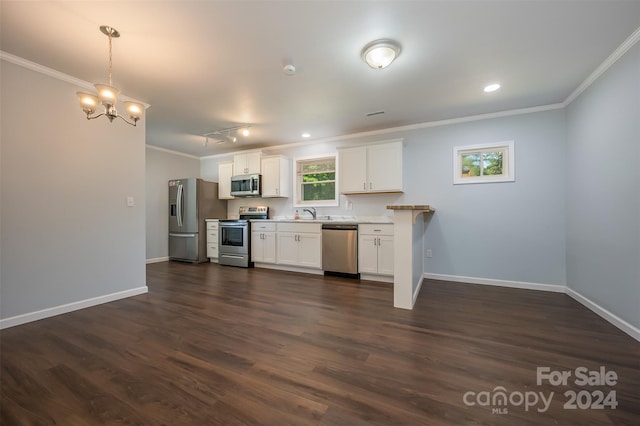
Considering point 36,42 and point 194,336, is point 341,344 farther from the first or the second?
point 36,42

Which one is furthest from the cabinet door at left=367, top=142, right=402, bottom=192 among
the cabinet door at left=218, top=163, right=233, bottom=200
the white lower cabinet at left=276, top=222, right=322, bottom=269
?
the cabinet door at left=218, top=163, right=233, bottom=200

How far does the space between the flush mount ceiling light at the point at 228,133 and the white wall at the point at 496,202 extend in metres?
2.44

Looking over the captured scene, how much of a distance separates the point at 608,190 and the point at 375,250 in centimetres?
254

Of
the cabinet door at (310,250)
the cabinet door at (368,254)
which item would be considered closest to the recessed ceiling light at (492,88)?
the cabinet door at (368,254)

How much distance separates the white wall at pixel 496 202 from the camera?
332 cm

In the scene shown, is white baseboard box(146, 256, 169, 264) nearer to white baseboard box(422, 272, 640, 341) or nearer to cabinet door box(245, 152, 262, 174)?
cabinet door box(245, 152, 262, 174)

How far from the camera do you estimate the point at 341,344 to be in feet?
6.41

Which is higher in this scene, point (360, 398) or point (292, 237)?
point (292, 237)

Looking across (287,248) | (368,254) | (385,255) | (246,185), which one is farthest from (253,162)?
(385,255)

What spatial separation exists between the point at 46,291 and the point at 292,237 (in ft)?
10.1

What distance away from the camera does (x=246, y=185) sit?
5309 millimetres

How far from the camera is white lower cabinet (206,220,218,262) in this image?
541 cm

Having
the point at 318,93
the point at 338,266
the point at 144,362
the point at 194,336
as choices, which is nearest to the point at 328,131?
the point at 318,93

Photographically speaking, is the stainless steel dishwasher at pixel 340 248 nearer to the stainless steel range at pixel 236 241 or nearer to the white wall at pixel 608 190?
the stainless steel range at pixel 236 241
